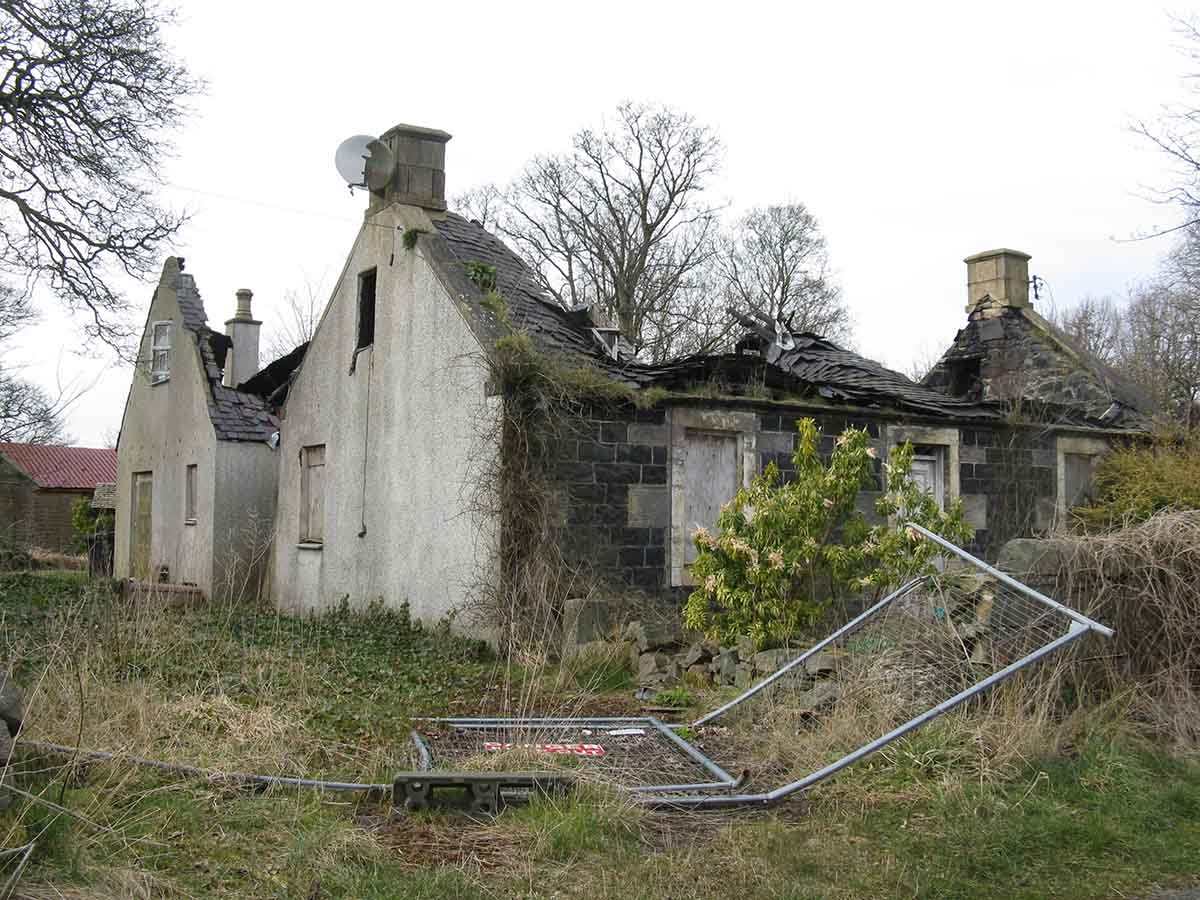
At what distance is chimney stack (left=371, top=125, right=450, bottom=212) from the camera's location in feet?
46.1

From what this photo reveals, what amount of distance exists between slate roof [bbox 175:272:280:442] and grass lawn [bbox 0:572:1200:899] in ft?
35.9

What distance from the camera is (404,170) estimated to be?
555 inches

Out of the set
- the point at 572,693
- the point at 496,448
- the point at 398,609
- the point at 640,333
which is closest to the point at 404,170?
the point at 496,448

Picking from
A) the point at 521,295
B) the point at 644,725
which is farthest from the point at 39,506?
the point at 644,725

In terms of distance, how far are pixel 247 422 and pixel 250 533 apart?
6.64ft

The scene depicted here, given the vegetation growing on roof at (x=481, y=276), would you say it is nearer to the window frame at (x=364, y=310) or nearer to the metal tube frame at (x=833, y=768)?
the window frame at (x=364, y=310)

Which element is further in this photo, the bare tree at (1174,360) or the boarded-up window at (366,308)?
the bare tree at (1174,360)

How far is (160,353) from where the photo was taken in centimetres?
2114

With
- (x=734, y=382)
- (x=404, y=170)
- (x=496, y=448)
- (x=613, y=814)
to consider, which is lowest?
(x=613, y=814)

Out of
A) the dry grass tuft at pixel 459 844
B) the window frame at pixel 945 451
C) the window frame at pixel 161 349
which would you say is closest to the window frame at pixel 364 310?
the window frame at pixel 945 451

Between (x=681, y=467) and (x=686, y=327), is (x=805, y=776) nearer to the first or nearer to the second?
(x=681, y=467)

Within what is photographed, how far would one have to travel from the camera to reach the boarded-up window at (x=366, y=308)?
14617mm

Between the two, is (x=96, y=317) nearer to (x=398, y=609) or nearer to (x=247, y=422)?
(x=247, y=422)

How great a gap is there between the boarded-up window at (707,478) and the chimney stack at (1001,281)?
29.3ft
